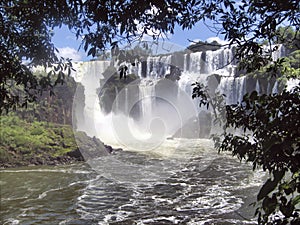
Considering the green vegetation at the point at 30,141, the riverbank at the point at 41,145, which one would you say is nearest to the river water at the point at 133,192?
the riverbank at the point at 41,145

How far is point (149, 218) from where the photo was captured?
7129 mm

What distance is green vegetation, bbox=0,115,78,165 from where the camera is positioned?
1609 cm

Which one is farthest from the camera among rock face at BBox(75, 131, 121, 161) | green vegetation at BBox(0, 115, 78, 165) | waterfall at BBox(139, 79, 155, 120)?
waterfall at BBox(139, 79, 155, 120)

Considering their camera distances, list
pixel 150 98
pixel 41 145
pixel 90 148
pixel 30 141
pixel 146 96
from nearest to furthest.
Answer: pixel 41 145 → pixel 30 141 → pixel 90 148 → pixel 146 96 → pixel 150 98

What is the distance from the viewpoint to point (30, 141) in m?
17.8

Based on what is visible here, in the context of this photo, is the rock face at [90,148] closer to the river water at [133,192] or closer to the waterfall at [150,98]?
the river water at [133,192]

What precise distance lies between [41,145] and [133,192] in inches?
372

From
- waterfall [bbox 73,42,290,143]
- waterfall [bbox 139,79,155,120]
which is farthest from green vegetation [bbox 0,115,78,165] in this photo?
waterfall [bbox 139,79,155,120]

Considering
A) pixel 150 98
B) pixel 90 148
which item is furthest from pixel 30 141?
pixel 150 98

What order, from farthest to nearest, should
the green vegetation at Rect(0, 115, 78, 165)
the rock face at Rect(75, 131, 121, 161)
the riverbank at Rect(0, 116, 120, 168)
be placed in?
the rock face at Rect(75, 131, 121, 161), the green vegetation at Rect(0, 115, 78, 165), the riverbank at Rect(0, 116, 120, 168)

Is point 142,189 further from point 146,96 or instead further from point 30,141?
point 146,96

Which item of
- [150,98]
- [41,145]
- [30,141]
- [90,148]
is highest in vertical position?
[150,98]

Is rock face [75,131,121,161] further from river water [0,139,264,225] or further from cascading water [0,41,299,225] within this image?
river water [0,139,264,225]

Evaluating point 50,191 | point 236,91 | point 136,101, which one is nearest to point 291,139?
point 50,191
